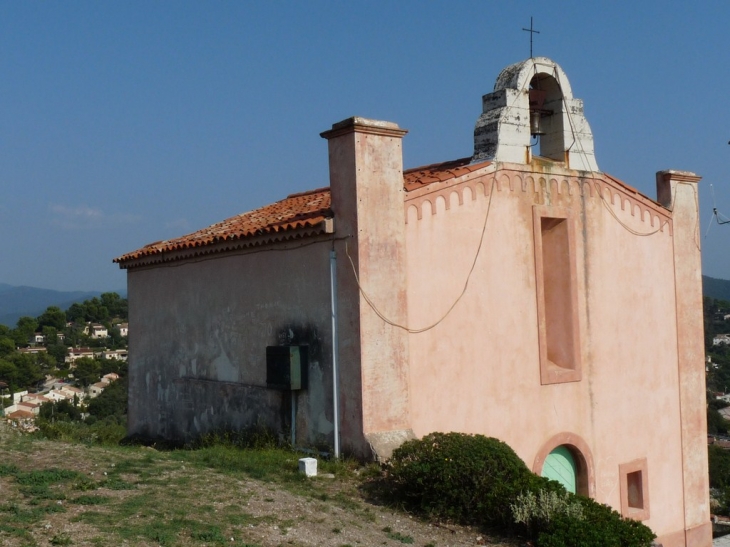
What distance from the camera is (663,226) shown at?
46.3 feet

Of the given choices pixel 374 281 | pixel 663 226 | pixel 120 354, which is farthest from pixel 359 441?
pixel 120 354

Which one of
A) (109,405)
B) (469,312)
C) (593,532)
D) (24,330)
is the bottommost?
(109,405)

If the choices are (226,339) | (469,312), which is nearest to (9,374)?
(226,339)

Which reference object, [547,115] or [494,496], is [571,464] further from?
[547,115]

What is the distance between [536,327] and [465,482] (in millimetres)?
3789

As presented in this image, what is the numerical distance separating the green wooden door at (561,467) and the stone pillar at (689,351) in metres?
2.77

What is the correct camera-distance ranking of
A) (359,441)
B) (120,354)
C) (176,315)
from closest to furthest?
(359,441), (176,315), (120,354)

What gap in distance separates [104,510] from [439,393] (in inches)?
189

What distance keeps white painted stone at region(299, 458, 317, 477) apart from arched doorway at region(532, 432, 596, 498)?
4.04m

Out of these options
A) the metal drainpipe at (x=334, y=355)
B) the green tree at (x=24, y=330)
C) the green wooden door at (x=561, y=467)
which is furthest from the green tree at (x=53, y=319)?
the metal drainpipe at (x=334, y=355)

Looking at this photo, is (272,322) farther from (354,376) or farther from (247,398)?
(354,376)

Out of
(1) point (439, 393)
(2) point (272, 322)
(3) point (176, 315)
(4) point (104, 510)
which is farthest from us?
(3) point (176, 315)

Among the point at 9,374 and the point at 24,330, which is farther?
the point at 24,330

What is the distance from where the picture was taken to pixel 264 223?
12570 mm
